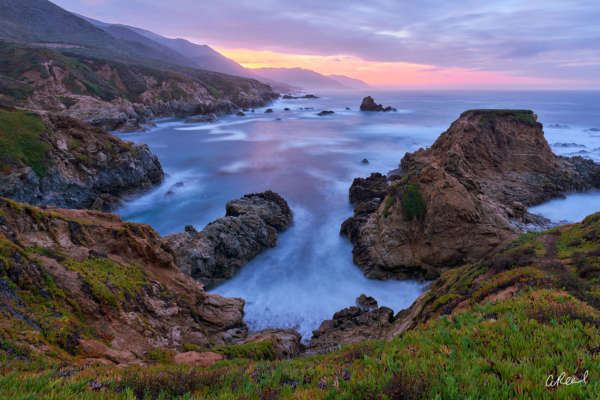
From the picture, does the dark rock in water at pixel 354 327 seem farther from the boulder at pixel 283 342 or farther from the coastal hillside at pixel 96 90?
the coastal hillside at pixel 96 90

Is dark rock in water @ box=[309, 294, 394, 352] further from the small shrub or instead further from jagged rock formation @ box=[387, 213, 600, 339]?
the small shrub

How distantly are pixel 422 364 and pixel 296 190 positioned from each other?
32816 mm

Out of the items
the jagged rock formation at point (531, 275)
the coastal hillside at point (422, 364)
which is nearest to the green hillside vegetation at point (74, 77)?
the coastal hillside at point (422, 364)

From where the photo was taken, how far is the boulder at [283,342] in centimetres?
1068

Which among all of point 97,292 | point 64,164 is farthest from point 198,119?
point 97,292

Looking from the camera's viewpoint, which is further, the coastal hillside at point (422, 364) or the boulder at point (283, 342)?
the boulder at point (283, 342)

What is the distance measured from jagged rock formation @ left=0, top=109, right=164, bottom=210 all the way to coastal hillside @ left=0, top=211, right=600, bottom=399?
64.8 ft

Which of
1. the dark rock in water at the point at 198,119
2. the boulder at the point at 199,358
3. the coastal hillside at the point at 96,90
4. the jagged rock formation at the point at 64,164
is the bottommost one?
the boulder at the point at 199,358

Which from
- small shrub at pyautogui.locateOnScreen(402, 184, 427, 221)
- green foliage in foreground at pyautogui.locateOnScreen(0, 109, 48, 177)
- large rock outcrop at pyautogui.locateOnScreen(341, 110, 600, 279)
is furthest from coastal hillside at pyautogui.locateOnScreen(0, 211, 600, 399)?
green foliage in foreground at pyautogui.locateOnScreen(0, 109, 48, 177)

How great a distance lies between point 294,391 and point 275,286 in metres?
15.0

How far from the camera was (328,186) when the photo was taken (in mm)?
38719

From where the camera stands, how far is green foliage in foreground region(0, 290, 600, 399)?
Result: 3896 millimetres

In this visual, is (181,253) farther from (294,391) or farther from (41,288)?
(294,391)

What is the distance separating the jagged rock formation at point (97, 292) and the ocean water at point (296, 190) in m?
4.86
